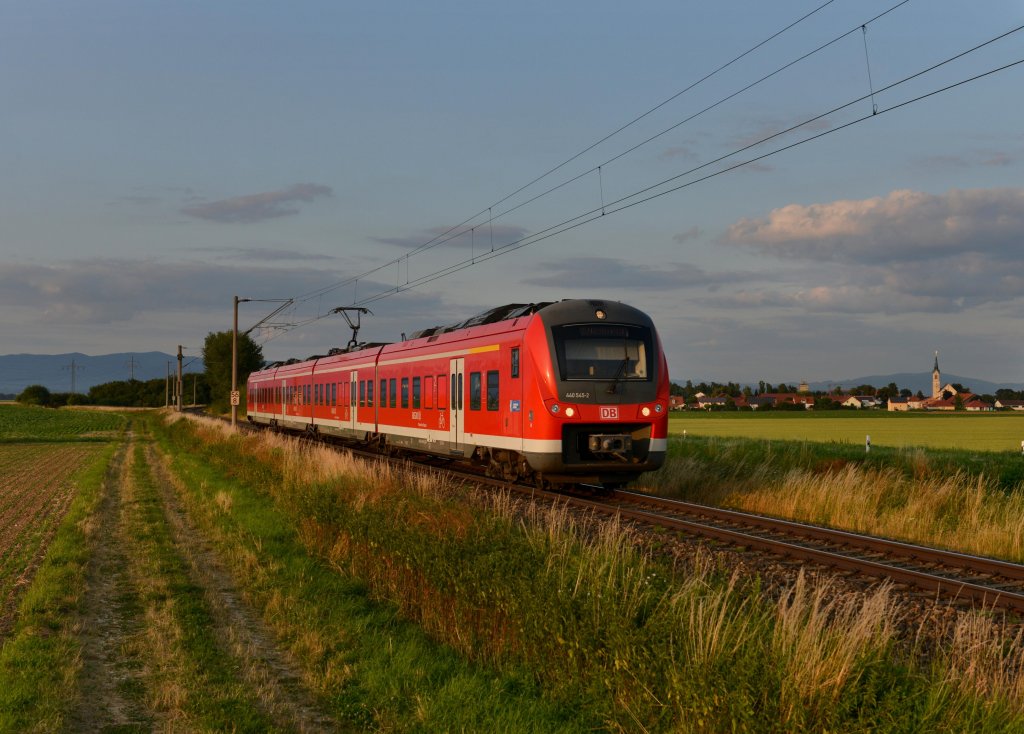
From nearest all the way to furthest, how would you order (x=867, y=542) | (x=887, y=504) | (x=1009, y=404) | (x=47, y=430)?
(x=867, y=542) → (x=887, y=504) → (x=47, y=430) → (x=1009, y=404)

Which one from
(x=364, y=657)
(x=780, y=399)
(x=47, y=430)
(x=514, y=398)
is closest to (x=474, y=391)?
(x=514, y=398)

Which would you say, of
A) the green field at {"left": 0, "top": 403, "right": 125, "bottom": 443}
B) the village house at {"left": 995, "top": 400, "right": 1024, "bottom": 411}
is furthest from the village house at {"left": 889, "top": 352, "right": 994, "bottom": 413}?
the green field at {"left": 0, "top": 403, "right": 125, "bottom": 443}

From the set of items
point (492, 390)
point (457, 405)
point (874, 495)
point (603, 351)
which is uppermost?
point (603, 351)

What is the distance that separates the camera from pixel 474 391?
1931cm

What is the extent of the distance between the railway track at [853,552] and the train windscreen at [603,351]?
226 cm

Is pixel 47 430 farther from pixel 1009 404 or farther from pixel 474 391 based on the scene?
pixel 1009 404

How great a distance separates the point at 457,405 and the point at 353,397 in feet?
39.2

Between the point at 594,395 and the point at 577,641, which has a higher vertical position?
the point at 594,395

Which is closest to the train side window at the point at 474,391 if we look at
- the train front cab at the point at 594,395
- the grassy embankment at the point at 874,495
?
the train front cab at the point at 594,395

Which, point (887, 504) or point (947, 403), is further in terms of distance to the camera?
point (947, 403)

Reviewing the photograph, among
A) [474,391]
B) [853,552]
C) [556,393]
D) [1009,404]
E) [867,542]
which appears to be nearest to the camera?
[853,552]

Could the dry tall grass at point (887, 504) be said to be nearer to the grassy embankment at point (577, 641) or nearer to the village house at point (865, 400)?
the grassy embankment at point (577, 641)

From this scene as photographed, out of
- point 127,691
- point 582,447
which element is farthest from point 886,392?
point 127,691

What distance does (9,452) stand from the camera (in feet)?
141
